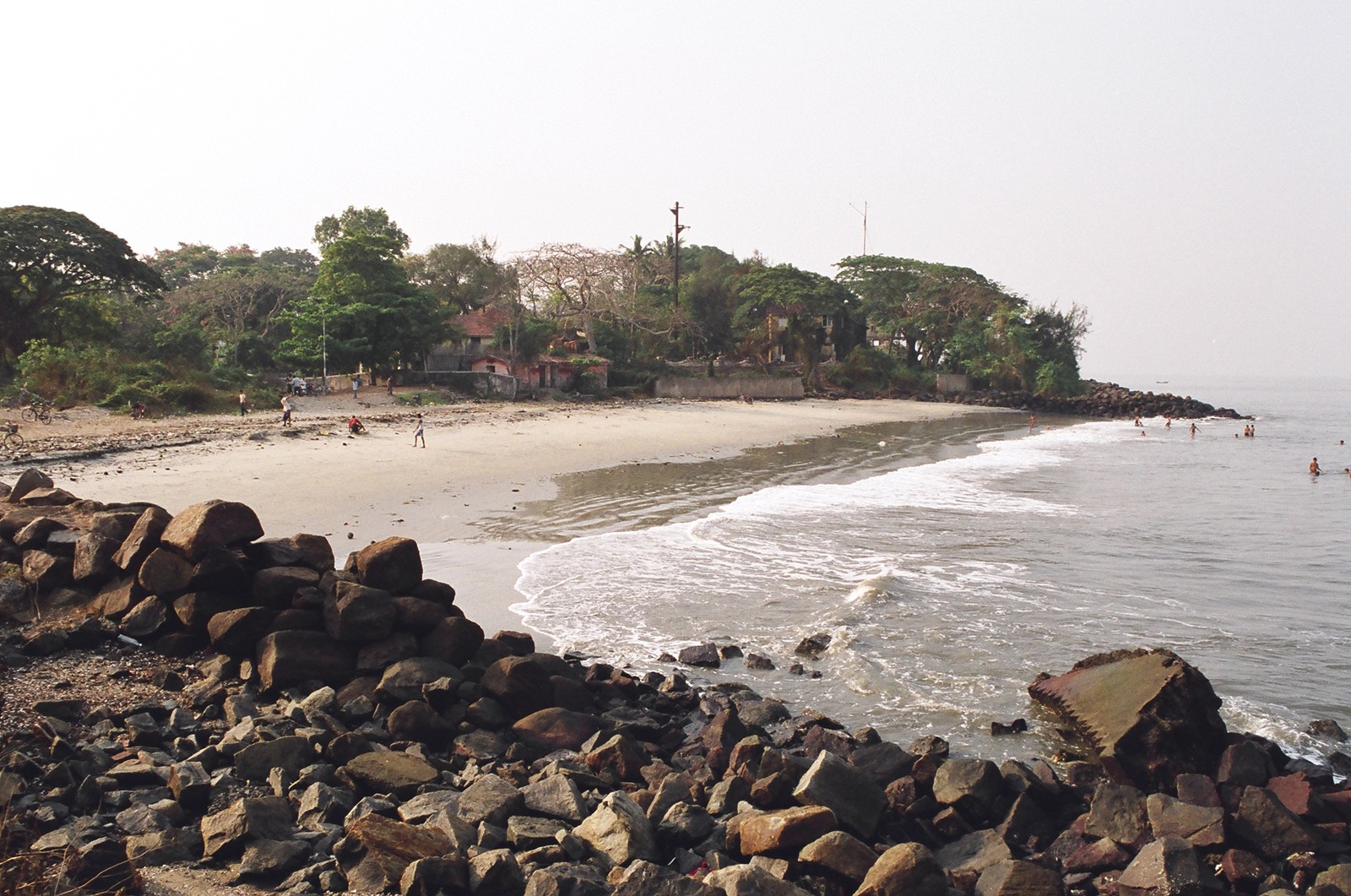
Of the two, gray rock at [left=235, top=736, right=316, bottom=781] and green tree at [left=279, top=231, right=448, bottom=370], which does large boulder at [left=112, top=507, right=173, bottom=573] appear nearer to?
gray rock at [left=235, top=736, right=316, bottom=781]

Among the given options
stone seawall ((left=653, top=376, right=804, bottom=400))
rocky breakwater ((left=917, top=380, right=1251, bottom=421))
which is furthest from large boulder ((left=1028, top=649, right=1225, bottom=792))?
rocky breakwater ((left=917, top=380, right=1251, bottom=421))

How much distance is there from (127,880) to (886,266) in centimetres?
7859

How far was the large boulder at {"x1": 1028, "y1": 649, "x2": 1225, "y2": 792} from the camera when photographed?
7090 mm

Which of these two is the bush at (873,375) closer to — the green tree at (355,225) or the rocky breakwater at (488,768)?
the green tree at (355,225)

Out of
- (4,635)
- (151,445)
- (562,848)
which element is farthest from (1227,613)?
(151,445)

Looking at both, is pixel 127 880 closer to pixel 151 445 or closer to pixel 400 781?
pixel 400 781

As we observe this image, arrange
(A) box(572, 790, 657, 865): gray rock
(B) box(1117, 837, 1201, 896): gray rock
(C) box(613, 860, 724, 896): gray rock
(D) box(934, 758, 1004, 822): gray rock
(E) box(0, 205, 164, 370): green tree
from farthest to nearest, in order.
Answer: (E) box(0, 205, 164, 370): green tree → (D) box(934, 758, 1004, 822): gray rock → (B) box(1117, 837, 1201, 896): gray rock → (A) box(572, 790, 657, 865): gray rock → (C) box(613, 860, 724, 896): gray rock

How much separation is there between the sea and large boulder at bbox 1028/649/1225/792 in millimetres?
665

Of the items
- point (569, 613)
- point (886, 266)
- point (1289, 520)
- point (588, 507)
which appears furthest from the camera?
point (886, 266)

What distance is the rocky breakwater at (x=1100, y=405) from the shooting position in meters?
66.7

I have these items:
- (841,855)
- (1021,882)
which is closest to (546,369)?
(841,855)

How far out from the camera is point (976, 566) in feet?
47.7

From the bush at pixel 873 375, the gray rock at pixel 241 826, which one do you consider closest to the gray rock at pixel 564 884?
the gray rock at pixel 241 826

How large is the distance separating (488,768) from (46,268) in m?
38.0
